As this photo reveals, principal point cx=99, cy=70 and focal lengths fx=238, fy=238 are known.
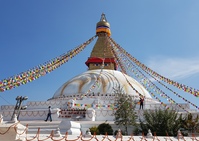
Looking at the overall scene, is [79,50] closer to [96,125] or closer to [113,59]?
[113,59]

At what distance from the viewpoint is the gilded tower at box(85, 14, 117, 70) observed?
3291 cm

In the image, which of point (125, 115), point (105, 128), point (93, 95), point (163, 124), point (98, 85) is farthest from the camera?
point (98, 85)

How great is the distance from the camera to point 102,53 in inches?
1335

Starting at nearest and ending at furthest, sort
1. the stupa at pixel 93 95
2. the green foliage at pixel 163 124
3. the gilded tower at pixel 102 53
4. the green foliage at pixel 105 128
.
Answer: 1. the green foliage at pixel 163 124
2. the green foliage at pixel 105 128
3. the stupa at pixel 93 95
4. the gilded tower at pixel 102 53

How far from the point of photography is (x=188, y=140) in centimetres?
927

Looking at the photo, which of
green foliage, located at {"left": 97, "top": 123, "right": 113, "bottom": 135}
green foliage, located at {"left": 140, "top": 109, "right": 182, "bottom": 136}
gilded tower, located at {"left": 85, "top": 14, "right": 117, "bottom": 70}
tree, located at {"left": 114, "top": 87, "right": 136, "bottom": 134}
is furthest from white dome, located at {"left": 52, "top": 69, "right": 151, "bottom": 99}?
green foliage, located at {"left": 140, "top": 109, "right": 182, "bottom": 136}

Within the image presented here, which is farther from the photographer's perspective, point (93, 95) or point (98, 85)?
point (98, 85)

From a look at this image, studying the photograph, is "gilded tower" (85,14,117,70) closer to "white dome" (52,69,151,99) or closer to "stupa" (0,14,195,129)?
"stupa" (0,14,195,129)

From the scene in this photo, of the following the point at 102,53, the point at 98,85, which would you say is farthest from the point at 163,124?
the point at 102,53

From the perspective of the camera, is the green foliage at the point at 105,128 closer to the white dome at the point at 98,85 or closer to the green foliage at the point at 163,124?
the green foliage at the point at 163,124

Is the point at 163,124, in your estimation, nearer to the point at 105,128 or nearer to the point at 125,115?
the point at 125,115

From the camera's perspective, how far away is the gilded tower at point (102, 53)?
Result: 32906mm

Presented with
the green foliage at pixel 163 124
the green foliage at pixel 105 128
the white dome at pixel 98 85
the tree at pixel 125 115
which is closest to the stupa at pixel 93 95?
the white dome at pixel 98 85

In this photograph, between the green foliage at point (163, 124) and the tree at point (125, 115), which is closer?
the green foliage at point (163, 124)
